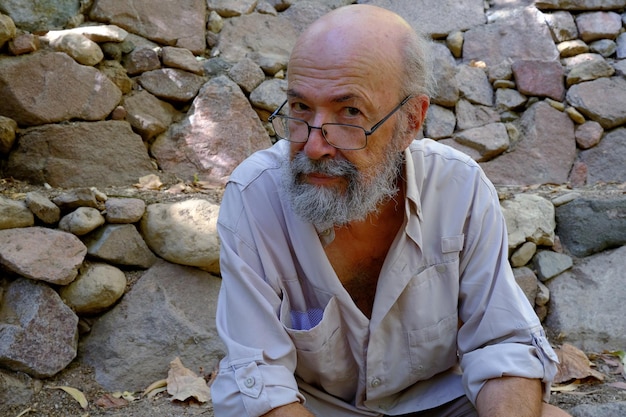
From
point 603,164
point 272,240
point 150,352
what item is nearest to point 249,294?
point 272,240

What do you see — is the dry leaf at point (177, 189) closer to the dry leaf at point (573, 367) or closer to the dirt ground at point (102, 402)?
the dirt ground at point (102, 402)

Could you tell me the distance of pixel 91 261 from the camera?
10.2ft

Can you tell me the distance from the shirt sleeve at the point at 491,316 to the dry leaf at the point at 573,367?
4.21 ft

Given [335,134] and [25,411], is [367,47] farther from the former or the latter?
[25,411]

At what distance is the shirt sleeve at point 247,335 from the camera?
1.73 metres

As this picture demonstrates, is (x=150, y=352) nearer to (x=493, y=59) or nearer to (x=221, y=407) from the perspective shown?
(x=221, y=407)

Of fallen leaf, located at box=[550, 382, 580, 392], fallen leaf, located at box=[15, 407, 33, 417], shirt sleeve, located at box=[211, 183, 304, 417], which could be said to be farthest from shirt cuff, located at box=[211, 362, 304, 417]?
fallen leaf, located at box=[550, 382, 580, 392]

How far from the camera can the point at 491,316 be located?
1903 millimetres

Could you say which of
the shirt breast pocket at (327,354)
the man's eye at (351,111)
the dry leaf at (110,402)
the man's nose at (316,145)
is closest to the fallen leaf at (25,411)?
the dry leaf at (110,402)

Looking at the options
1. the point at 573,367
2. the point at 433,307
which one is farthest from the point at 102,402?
the point at 573,367

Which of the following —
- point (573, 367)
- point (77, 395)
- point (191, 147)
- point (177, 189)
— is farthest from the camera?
point (191, 147)

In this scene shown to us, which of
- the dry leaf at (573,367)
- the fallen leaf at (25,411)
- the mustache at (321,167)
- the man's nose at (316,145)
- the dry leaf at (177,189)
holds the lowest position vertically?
the dry leaf at (573,367)

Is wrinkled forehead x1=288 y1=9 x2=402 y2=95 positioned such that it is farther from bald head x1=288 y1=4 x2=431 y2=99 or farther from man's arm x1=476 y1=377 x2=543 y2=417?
man's arm x1=476 y1=377 x2=543 y2=417

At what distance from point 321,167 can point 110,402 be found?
1625 mm
